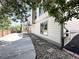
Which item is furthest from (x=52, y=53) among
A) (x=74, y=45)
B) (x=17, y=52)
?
(x=17, y=52)

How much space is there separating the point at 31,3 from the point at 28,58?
2.99 meters

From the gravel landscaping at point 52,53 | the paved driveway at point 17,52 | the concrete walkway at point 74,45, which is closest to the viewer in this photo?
the gravel landscaping at point 52,53

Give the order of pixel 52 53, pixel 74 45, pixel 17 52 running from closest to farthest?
1. pixel 52 53
2. pixel 74 45
3. pixel 17 52

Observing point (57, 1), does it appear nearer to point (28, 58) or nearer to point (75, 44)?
point (28, 58)

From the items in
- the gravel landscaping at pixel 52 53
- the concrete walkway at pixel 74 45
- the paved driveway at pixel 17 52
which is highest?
the concrete walkway at pixel 74 45

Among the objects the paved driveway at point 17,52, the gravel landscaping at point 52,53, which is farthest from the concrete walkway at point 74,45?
the paved driveway at point 17,52

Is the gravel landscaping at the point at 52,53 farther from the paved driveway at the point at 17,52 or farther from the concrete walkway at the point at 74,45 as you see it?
the concrete walkway at the point at 74,45

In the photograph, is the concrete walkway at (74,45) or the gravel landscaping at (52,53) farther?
the concrete walkway at (74,45)

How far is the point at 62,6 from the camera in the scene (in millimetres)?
4727

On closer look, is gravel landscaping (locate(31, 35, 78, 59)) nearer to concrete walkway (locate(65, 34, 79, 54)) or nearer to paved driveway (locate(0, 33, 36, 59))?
paved driveway (locate(0, 33, 36, 59))

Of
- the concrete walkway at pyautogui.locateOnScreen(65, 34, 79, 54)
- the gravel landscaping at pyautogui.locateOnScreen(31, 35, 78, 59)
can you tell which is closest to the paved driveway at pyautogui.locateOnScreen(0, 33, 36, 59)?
the gravel landscaping at pyautogui.locateOnScreen(31, 35, 78, 59)

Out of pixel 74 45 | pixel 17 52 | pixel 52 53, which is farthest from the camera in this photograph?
pixel 17 52

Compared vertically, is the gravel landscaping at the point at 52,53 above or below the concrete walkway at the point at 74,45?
below

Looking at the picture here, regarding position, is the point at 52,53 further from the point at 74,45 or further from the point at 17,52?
the point at 17,52
